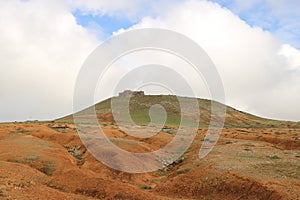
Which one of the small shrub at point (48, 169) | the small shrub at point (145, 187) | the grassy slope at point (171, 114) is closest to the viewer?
the small shrub at point (145, 187)

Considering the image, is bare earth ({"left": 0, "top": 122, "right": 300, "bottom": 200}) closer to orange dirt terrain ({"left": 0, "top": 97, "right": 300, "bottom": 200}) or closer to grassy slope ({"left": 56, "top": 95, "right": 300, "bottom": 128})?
orange dirt terrain ({"left": 0, "top": 97, "right": 300, "bottom": 200})

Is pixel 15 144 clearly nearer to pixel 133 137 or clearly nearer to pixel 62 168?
pixel 62 168

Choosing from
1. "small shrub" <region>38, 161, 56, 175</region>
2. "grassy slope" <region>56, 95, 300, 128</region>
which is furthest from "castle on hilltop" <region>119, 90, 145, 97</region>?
"small shrub" <region>38, 161, 56, 175</region>

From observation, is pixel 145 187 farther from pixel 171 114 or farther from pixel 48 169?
pixel 171 114

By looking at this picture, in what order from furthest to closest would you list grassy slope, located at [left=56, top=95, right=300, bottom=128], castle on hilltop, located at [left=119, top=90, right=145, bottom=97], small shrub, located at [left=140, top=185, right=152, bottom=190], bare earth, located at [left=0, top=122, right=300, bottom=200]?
castle on hilltop, located at [left=119, top=90, right=145, bottom=97] → grassy slope, located at [left=56, top=95, right=300, bottom=128] → small shrub, located at [left=140, top=185, right=152, bottom=190] → bare earth, located at [left=0, top=122, right=300, bottom=200]

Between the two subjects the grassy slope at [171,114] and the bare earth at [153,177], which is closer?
the bare earth at [153,177]

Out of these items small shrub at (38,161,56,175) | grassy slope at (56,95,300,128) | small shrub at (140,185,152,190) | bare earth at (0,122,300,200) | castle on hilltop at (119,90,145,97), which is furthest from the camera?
castle on hilltop at (119,90,145,97)

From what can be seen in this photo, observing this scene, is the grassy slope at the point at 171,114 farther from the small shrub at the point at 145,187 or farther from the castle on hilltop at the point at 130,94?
the small shrub at the point at 145,187

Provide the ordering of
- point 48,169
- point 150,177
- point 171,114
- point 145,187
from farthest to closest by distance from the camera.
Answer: point 171,114 < point 150,177 < point 48,169 < point 145,187

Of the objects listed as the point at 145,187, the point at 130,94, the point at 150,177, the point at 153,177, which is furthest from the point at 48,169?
the point at 130,94

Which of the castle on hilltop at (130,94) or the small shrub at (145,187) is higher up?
the castle on hilltop at (130,94)

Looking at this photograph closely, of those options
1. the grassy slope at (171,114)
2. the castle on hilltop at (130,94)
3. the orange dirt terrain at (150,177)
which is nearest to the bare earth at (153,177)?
the orange dirt terrain at (150,177)

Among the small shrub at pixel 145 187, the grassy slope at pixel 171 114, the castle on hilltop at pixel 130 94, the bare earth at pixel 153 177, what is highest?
the castle on hilltop at pixel 130 94

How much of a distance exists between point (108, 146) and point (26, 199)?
18042 mm
